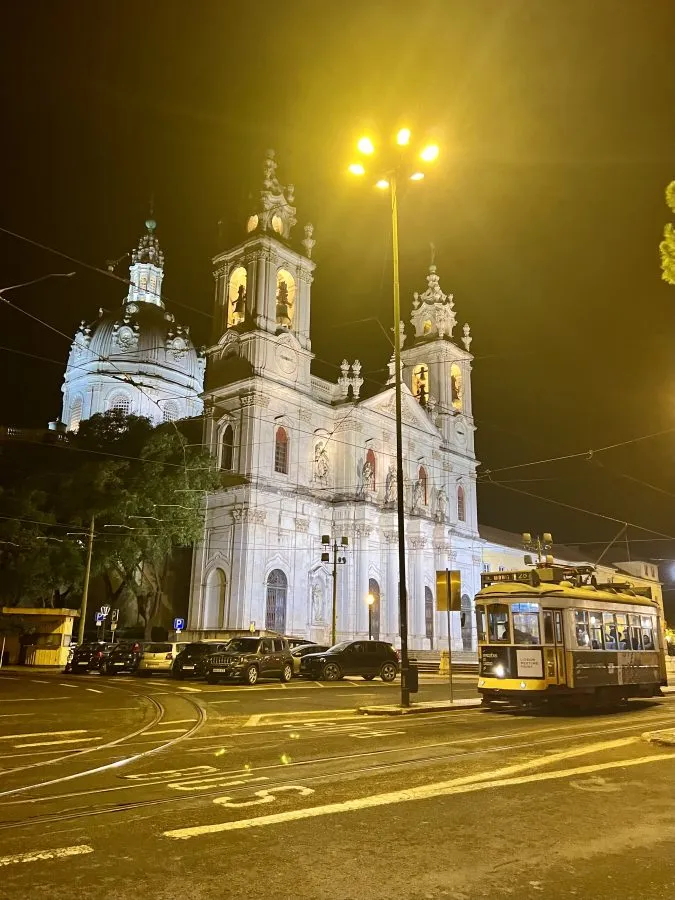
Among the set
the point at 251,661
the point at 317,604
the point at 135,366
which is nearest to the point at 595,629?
the point at 251,661

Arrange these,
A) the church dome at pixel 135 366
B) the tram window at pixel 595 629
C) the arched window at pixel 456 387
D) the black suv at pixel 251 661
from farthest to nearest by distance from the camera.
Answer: the arched window at pixel 456 387 → the church dome at pixel 135 366 → the black suv at pixel 251 661 → the tram window at pixel 595 629

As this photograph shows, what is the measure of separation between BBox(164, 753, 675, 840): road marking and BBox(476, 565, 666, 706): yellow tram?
20.6 ft

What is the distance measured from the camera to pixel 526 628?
15.0 meters

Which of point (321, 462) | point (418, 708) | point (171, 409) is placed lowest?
point (418, 708)

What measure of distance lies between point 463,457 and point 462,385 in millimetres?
6520

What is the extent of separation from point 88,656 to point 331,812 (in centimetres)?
2337

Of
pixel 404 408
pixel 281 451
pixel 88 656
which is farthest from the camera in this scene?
pixel 404 408

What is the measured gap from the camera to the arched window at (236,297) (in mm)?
43366

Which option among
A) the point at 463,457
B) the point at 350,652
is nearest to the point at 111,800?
the point at 350,652

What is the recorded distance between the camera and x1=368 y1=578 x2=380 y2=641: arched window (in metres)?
43.9

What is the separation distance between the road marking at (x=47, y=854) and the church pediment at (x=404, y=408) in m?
41.8

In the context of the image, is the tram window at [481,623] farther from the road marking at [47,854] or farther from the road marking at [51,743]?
the road marking at [47,854]

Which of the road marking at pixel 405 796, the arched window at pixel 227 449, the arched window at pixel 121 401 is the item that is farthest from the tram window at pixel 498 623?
the arched window at pixel 121 401

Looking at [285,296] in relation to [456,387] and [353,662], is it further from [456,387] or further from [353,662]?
[353,662]
